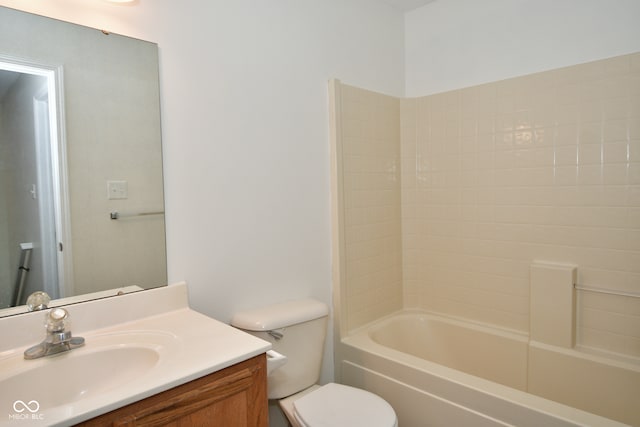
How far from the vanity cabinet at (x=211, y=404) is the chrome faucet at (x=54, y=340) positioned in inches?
15.8

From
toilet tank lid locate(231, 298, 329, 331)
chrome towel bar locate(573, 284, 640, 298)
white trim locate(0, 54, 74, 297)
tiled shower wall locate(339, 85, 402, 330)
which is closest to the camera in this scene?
white trim locate(0, 54, 74, 297)

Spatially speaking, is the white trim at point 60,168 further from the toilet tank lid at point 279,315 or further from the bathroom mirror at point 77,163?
the toilet tank lid at point 279,315

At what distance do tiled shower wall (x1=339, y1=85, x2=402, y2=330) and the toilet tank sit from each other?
39cm

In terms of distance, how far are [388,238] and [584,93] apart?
1.33m

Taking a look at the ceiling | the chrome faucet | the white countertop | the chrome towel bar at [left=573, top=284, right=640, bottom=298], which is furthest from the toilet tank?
the ceiling

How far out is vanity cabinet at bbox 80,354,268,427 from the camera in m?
0.95

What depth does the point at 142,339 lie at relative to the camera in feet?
4.24

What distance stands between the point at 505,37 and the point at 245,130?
1629 mm

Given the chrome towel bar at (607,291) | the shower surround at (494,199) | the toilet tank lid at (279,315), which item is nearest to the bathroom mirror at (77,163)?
the toilet tank lid at (279,315)

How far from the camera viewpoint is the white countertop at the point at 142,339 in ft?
2.99

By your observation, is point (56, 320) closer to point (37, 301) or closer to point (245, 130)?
point (37, 301)

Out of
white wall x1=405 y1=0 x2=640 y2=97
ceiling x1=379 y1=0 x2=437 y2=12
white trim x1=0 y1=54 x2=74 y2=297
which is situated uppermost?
ceiling x1=379 y1=0 x2=437 y2=12

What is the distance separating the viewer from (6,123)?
119 cm

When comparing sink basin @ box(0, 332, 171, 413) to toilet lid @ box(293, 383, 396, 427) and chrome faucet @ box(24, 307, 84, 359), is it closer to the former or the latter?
chrome faucet @ box(24, 307, 84, 359)
